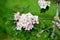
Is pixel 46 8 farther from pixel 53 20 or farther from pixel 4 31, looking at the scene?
pixel 4 31

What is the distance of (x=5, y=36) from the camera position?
10.7 ft

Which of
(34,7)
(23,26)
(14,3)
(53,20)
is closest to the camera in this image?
(23,26)

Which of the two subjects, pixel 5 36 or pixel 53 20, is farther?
pixel 5 36

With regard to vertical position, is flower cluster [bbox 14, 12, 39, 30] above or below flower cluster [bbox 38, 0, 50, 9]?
below

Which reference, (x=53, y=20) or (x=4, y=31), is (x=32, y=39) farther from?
(x=4, y=31)

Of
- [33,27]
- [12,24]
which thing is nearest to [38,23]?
[33,27]

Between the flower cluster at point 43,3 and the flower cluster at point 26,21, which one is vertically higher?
the flower cluster at point 43,3

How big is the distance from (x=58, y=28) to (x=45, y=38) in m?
0.13

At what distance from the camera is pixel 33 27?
178 cm

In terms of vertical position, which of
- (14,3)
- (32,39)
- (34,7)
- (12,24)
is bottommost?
(32,39)

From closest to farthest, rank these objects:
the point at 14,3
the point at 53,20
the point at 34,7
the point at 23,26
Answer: the point at 23,26 → the point at 53,20 → the point at 34,7 → the point at 14,3

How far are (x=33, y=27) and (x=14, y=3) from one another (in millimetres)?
1506

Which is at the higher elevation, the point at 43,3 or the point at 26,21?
the point at 43,3

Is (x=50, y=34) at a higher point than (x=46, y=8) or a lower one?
lower
